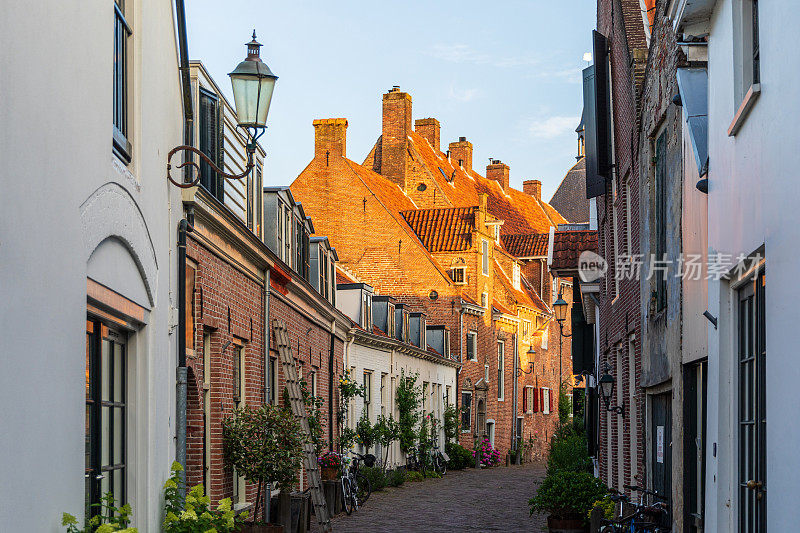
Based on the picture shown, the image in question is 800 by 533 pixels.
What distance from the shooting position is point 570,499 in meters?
15.4

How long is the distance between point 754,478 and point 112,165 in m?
4.88

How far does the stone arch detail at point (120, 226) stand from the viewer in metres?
6.18

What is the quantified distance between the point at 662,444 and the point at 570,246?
9.30 metres

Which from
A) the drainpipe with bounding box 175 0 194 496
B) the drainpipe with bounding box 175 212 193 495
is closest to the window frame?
the drainpipe with bounding box 175 0 194 496

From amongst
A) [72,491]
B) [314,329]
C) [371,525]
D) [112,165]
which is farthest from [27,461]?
[314,329]

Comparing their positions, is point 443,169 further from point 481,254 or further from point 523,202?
point 523,202

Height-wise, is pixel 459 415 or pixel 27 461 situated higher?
pixel 27 461

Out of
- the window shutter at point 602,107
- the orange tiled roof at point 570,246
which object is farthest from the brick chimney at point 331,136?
the window shutter at point 602,107

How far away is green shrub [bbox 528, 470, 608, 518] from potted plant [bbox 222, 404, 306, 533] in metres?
4.02

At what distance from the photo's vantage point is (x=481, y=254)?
141ft

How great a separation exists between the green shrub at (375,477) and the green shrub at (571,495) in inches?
394

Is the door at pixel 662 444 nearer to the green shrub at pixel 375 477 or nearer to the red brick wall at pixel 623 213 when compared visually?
the red brick wall at pixel 623 213

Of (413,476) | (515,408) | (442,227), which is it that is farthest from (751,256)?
(515,408)

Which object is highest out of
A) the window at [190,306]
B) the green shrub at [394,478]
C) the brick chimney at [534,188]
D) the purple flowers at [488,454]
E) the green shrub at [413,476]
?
the brick chimney at [534,188]
